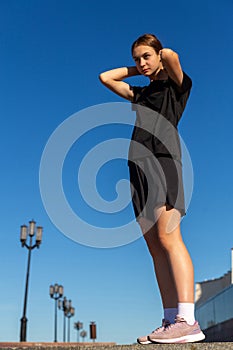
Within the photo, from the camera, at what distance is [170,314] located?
3.31 m

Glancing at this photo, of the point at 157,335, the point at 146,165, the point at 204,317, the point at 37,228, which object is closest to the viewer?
the point at 157,335

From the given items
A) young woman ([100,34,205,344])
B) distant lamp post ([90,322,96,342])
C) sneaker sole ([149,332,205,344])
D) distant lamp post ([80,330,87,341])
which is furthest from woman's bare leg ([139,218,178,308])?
distant lamp post ([80,330,87,341])

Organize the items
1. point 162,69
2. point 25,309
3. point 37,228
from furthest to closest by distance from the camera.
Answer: point 37,228, point 25,309, point 162,69

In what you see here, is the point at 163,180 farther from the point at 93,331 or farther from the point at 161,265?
the point at 93,331

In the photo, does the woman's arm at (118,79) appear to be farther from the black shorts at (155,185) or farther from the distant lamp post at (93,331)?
the distant lamp post at (93,331)

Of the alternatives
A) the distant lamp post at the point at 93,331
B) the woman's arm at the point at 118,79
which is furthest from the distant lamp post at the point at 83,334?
the woman's arm at the point at 118,79

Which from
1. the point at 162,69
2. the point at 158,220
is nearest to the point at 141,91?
the point at 162,69

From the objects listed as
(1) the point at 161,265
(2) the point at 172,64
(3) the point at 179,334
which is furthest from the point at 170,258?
(2) the point at 172,64

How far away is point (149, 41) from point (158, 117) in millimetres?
539

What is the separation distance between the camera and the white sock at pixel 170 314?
3.29 meters

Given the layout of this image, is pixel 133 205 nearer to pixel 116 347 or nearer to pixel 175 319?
pixel 175 319

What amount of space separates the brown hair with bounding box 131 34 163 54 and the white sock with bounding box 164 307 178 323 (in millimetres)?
1727

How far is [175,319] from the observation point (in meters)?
3.17

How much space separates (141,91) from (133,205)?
2.81ft
